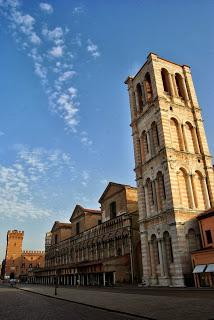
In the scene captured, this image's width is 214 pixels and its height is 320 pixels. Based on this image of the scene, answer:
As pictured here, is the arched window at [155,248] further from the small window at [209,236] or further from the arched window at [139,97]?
the arched window at [139,97]

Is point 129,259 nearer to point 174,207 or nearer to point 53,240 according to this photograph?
point 174,207

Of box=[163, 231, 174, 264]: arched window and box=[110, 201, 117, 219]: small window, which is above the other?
box=[110, 201, 117, 219]: small window

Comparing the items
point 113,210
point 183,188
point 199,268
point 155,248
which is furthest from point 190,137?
point 113,210

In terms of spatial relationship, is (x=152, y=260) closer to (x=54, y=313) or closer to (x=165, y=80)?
(x=54, y=313)

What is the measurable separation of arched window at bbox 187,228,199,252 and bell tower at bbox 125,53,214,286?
0.19ft

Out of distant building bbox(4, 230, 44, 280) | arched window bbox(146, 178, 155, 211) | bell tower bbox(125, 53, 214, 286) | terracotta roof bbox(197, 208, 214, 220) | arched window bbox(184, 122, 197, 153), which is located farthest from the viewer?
distant building bbox(4, 230, 44, 280)

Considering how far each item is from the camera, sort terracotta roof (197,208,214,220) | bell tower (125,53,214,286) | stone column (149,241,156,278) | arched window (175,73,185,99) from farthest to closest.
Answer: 1. arched window (175,73,185,99)
2. stone column (149,241,156,278)
3. bell tower (125,53,214,286)
4. terracotta roof (197,208,214,220)

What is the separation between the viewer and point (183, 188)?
33.2 metres

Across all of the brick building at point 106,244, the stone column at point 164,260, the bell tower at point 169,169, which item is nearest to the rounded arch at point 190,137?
the bell tower at point 169,169

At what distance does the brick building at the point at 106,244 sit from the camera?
4153 cm

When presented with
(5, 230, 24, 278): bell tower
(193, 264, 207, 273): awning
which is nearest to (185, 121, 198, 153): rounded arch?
(193, 264, 207, 273): awning

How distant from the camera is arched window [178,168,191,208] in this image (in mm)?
32250

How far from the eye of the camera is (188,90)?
40.8m

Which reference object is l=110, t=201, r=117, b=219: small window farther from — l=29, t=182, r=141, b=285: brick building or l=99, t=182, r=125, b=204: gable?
l=99, t=182, r=125, b=204: gable
